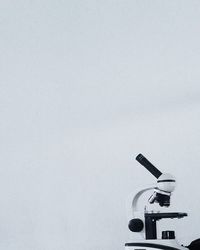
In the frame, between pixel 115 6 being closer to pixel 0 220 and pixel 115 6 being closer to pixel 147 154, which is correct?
pixel 147 154

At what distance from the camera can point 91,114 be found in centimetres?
226

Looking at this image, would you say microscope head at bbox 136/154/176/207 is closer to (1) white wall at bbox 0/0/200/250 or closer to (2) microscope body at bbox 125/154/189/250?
(2) microscope body at bbox 125/154/189/250

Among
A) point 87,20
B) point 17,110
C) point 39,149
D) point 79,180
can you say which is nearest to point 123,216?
point 79,180

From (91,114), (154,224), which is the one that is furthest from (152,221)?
(91,114)

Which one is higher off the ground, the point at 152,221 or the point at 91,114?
the point at 91,114

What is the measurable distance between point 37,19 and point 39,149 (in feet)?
2.10

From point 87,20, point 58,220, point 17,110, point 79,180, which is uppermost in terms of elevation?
point 87,20

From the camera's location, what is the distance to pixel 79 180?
218cm

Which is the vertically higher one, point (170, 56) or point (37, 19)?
point (37, 19)

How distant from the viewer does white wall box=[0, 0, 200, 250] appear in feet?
6.89

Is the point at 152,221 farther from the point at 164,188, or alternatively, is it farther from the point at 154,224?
the point at 164,188


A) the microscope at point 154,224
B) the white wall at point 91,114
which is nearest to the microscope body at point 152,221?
the microscope at point 154,224

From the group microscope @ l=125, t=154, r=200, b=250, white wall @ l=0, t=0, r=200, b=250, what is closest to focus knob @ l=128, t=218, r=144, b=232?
microscope @ l=125, t=154, r=200, b=250

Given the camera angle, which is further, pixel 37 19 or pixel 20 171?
pixel 37 19
